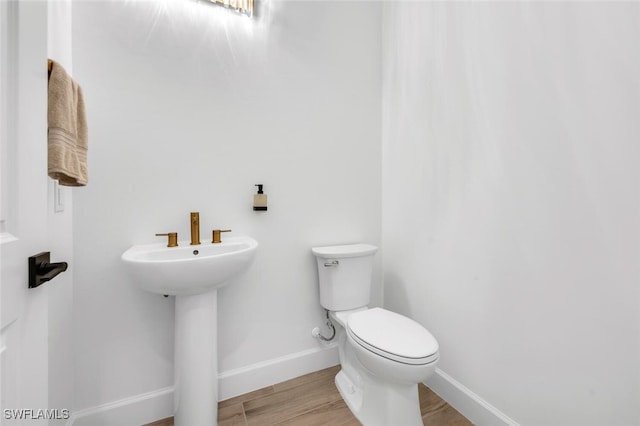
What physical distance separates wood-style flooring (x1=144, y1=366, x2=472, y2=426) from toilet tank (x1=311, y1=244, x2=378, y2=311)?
0.46m

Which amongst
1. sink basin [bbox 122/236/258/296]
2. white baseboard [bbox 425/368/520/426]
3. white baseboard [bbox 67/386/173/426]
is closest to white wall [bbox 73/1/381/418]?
white baseboard [bbox 67/386/173/426]

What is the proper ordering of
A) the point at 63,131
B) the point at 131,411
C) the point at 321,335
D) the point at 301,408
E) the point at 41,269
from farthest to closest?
the point at 321,335
the point at 301,408
the point at 131,411
the point at 63,131
the point at 41,269

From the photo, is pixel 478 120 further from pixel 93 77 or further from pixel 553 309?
pixel 93 77

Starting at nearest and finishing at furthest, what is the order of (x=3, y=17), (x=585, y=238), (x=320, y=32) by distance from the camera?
(x=3, y=17)
(x=585, y=238)
(x=320, y=32)

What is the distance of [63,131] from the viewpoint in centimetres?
80

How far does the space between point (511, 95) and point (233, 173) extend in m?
1.35

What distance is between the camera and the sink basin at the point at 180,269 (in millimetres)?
995

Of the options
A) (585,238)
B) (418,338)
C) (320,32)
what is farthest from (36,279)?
(320,32)

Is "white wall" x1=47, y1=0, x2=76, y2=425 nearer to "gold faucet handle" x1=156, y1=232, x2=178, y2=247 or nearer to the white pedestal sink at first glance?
the white pedestal sink

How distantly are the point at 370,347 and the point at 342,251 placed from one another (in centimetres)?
57

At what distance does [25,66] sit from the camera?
1.75 ft

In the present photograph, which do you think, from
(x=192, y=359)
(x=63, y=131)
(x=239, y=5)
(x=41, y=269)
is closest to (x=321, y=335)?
(x=192, y=359)

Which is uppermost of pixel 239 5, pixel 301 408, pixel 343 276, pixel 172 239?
pixel 239 5

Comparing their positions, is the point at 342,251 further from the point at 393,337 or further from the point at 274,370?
the point at 274,370
